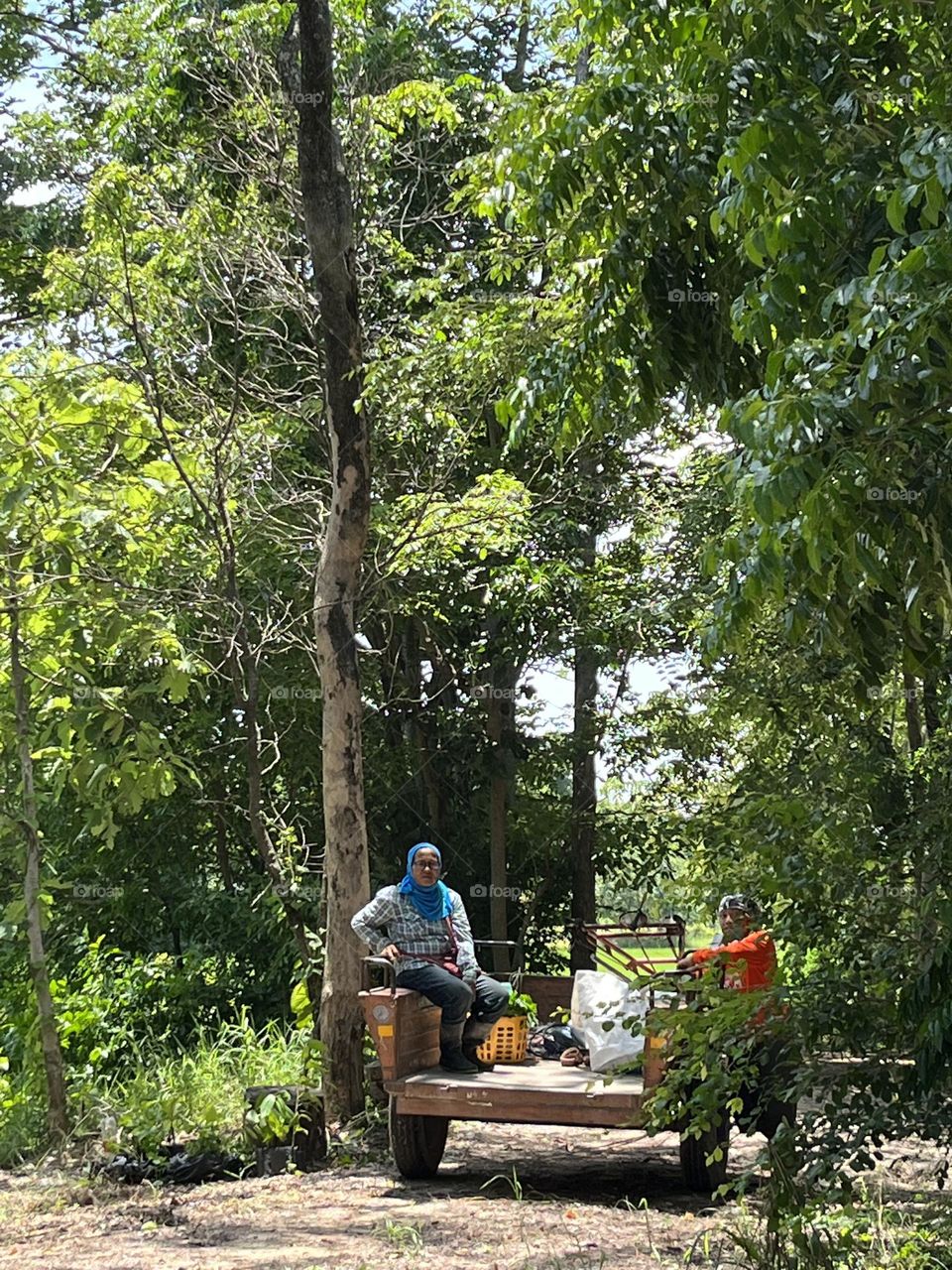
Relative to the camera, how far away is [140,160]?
603 inches

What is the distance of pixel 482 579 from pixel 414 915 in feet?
22.3

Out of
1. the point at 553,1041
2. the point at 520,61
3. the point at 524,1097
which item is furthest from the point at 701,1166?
the point at 520,61

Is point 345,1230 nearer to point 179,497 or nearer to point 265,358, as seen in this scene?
point 179,497

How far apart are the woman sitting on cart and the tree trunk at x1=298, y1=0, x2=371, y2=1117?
82cm

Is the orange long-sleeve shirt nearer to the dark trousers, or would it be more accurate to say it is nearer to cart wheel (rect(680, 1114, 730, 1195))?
cart wheel (rect(680, 1114, 730, 1195))

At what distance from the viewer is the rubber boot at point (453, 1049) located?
937 centimetres

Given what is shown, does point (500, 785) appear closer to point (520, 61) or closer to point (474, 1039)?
point (474, 1039)

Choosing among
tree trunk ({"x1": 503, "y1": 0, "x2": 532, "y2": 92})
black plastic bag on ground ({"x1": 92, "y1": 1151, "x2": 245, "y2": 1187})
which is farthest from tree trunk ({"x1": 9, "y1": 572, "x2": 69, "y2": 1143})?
tree trunk ({"x1": 503, "y1": 0, "x2": 532, "y2": 92})

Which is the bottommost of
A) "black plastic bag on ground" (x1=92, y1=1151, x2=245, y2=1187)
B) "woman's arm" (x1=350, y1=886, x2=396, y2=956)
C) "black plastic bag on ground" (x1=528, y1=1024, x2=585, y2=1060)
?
"black plastic bag on ground" (x1=92, y1=1151, x2=245, y2=1187)

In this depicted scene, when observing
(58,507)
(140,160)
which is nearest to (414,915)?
(58,507)

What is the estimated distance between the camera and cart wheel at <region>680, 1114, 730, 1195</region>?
8.65 metres

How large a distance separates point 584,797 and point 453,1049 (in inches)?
294

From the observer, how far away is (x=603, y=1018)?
922 centimetres

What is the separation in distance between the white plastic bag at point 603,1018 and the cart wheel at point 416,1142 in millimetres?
960
